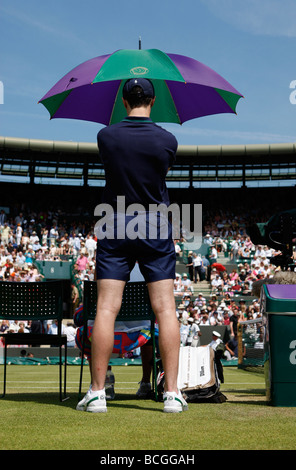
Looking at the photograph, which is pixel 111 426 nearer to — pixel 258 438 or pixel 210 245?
pixel 258 438

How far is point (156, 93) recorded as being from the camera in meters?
6.20

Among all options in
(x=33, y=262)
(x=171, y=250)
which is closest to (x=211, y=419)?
(x=171, y=250)

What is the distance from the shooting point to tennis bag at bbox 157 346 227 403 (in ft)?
16.5

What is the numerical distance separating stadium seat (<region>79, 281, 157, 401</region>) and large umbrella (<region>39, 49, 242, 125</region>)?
6.07 ft

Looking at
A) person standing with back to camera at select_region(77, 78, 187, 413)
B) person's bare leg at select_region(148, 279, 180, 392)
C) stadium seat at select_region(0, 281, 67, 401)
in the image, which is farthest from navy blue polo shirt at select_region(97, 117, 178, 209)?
stadium seat at select_region(0, 281, 67, 401)

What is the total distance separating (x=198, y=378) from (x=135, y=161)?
2068 millimetres

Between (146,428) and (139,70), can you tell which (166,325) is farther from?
(139,70)

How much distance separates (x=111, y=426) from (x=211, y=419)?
2.32 feet

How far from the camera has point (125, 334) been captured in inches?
207

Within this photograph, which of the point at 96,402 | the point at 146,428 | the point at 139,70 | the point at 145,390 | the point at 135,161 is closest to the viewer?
the point at 146,428

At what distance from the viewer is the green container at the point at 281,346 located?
441cm

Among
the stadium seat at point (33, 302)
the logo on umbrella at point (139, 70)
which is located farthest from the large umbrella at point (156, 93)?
the stadium seat at point (33, 302)

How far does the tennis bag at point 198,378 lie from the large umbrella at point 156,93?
234 centimetres

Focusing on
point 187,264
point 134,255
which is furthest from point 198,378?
point 187,264
